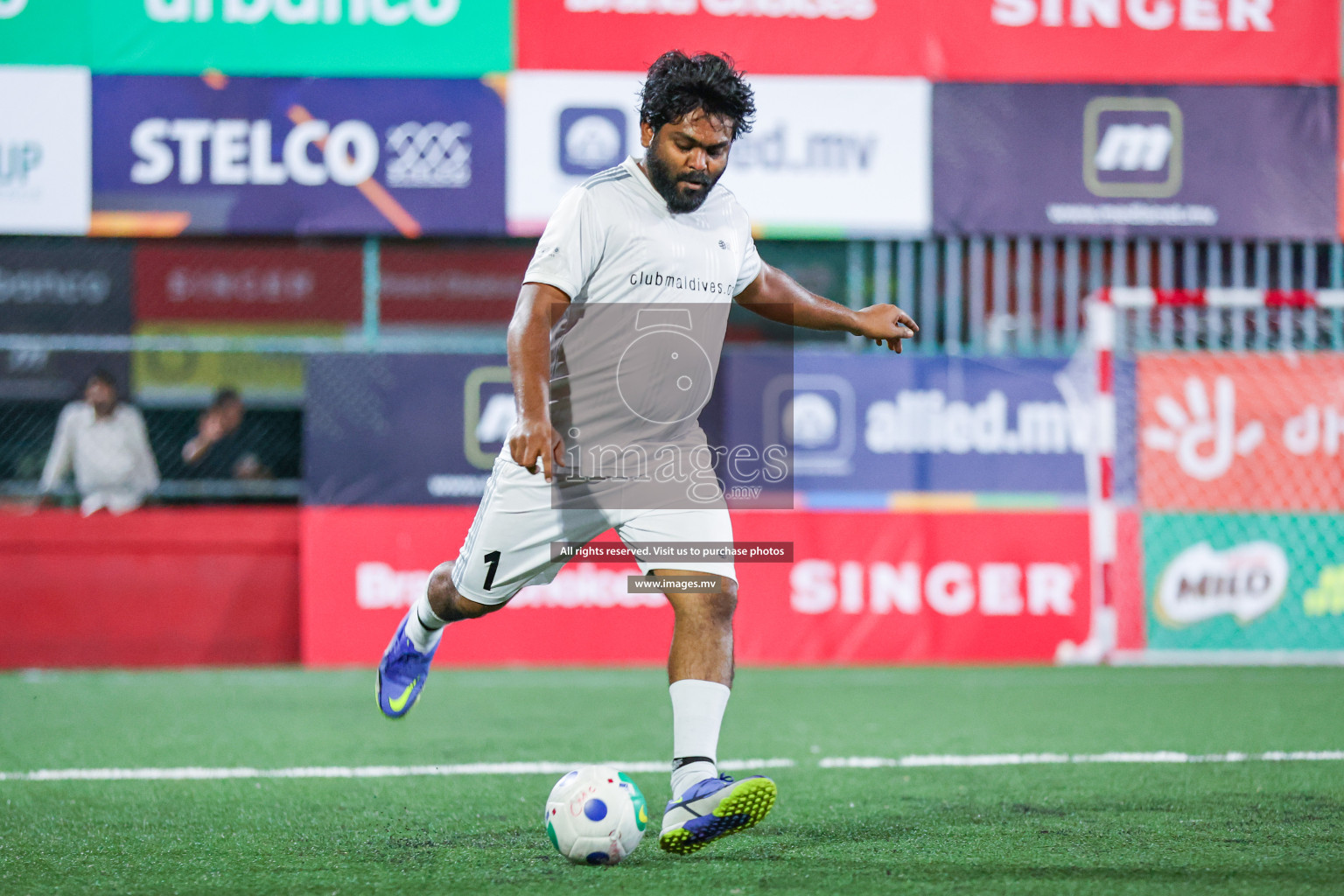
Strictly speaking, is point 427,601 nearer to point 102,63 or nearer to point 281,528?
point 281,528

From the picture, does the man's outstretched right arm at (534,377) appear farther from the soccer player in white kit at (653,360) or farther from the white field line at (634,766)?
the white field line at (634,766)

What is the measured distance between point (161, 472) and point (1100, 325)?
272 inches

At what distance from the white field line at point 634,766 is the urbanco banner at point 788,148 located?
4.17m

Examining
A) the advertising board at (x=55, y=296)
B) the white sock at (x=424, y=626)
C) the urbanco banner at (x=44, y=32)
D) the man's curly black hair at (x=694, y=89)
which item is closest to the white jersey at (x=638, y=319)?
the man's curly black hair at (x=694, y=89)

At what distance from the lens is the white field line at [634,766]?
508 cm

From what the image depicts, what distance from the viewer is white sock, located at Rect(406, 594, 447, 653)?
462cm

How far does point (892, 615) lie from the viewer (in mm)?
8750

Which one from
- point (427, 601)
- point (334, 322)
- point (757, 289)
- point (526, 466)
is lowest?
point (427, 601)

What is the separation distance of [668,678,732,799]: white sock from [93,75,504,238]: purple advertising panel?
537 centimetres

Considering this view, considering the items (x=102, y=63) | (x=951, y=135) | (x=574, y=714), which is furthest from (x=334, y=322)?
(x=574, y=714)

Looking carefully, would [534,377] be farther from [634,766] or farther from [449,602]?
[634,766]

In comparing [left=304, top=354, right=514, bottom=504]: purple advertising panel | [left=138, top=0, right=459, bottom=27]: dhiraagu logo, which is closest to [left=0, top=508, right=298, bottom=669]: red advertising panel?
[left=304, top=354, right=514, bottom=504]: purple advertising panel

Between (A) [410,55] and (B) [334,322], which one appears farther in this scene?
(B) [334,322]

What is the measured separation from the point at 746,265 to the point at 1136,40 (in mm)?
5648
